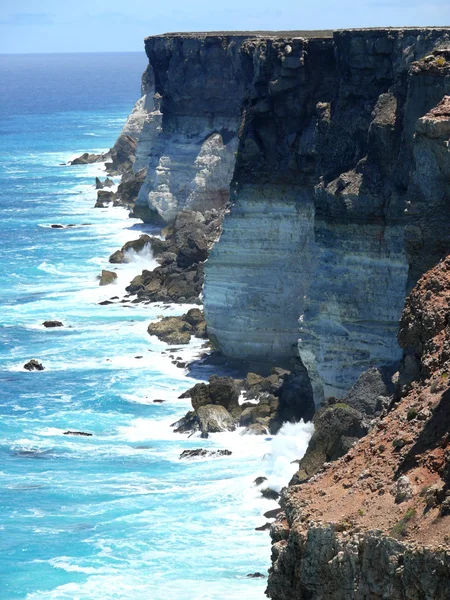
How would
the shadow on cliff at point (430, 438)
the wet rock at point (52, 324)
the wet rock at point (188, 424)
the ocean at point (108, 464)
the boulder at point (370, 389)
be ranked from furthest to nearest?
the wet rock at point (52, 324) < the wet rock at point (188, 424) < the boulder at point (370, 389) < the ocean at point (108, 464) < the shadow on cliff at point (430, 438)

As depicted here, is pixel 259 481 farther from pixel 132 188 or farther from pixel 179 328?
pixel 132 188

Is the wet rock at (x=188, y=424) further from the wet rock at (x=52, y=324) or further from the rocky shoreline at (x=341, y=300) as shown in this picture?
the wet rock at (x=52, y=324)

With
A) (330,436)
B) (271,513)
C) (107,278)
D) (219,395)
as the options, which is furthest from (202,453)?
(107,278)

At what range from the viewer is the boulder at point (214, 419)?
3522cm

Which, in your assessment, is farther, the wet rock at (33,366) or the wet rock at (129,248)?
the wet rock at (129,248)

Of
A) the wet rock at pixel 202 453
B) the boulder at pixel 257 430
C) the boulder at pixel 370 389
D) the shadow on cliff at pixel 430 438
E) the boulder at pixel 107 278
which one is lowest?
the wet rock at pixel 202 453

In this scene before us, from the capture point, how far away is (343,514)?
39.5 ft

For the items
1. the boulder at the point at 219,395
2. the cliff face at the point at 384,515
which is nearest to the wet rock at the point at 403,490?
the cliff face at the point at 384,515

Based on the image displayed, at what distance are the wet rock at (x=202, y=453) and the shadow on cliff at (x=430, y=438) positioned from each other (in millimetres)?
20889

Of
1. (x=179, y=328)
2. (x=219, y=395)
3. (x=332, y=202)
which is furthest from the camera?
(x=179, y=328)

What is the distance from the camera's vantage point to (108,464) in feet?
111

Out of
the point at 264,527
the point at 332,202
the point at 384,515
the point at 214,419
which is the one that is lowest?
the point at 264,527

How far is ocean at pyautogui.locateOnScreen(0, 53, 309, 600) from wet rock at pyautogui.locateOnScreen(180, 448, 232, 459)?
18 cm

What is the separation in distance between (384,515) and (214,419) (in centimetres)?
2369
